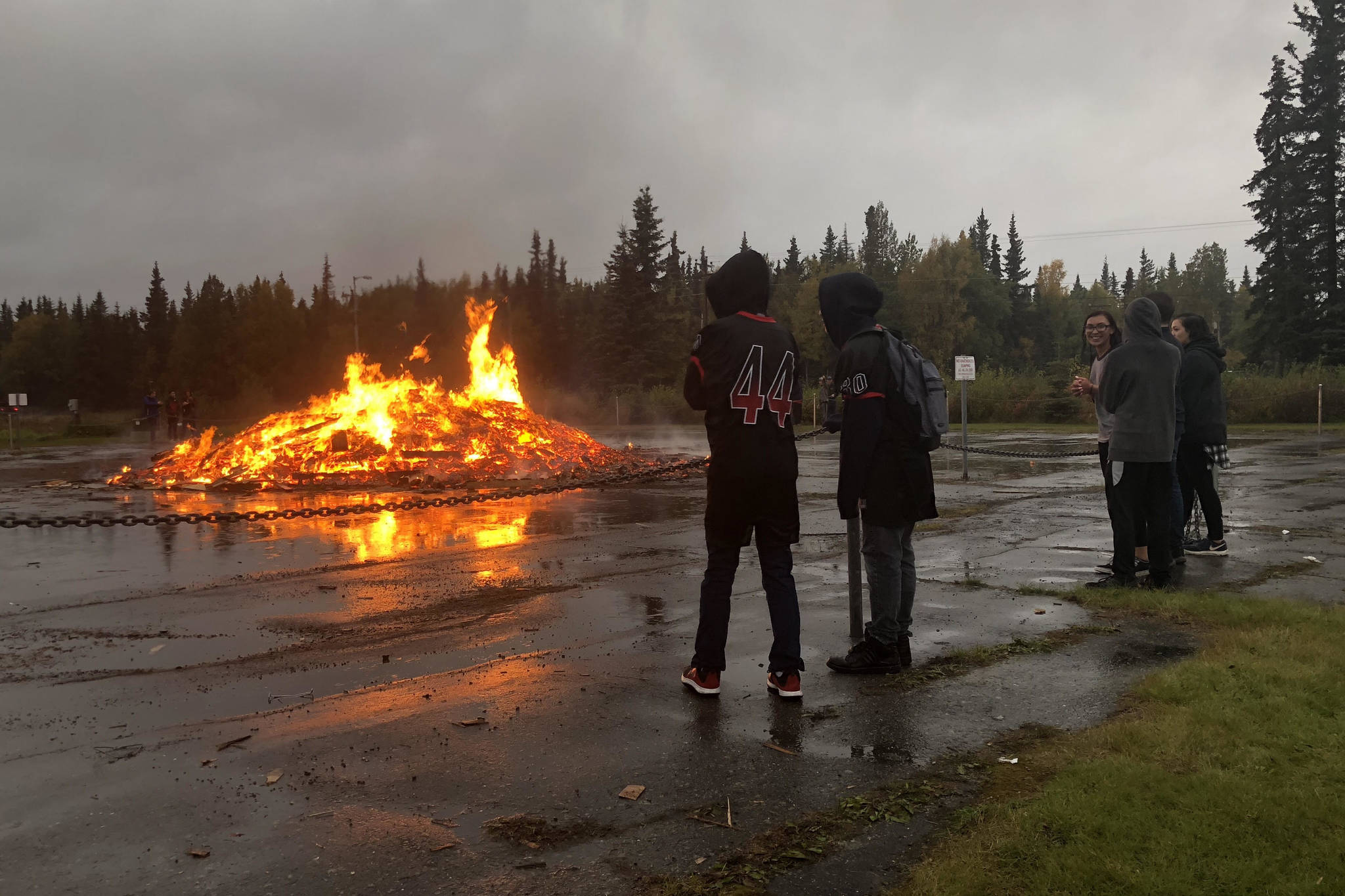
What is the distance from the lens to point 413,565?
9.02 meters

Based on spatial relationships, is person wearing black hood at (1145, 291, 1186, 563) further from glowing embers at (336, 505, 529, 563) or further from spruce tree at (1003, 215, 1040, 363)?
spruce tree at (1003, 215, 1040, 363)

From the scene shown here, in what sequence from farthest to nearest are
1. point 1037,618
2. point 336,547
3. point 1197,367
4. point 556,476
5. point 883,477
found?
1. point 556,476
2. point 336,547
3. point 1197,367
4. point 1037,618
5. point 883,477

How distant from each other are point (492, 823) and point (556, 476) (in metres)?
14.7

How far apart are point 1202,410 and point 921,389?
15.1ft

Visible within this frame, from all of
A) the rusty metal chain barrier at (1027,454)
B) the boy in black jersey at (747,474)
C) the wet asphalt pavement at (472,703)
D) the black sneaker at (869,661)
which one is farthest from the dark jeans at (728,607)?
the rusty metal chain barrier at (1027,454)

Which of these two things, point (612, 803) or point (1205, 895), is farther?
point (612, 803)

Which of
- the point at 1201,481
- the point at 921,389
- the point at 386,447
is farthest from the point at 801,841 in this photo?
the point at 386,447

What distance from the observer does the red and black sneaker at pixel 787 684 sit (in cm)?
476

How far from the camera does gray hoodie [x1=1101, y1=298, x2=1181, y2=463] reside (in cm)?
711

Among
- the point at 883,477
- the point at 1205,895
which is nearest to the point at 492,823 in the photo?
the point at 1205,895

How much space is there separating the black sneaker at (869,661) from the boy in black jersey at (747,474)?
1.55 ft

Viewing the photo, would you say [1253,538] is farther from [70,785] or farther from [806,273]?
[806,273]

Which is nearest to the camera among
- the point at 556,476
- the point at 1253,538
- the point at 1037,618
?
the point at 1037,618

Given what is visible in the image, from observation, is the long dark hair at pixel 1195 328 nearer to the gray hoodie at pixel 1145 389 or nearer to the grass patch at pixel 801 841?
the gray hoodie at pixel 1145 389
